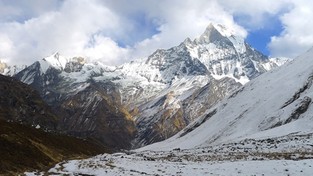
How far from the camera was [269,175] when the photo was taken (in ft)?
126

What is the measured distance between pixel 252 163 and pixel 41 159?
31234mm

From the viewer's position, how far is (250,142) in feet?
229

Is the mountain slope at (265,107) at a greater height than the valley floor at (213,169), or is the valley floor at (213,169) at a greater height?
the mountain slope at (265,107)

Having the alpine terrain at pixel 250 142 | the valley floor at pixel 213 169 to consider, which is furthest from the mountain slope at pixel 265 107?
the valley floor at pixel 213 169

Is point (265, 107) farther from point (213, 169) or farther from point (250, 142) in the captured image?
point (213, 169)

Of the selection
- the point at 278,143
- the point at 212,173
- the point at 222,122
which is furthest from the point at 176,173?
the point at 222,122

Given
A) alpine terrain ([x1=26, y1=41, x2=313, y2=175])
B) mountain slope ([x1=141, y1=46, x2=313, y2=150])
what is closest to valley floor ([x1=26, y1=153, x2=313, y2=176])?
alpine terrain ([x1=26, y1=41, x2=313, y2=175])

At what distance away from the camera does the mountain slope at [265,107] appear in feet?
397

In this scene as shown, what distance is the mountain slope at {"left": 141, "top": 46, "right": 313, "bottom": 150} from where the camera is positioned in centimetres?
12088

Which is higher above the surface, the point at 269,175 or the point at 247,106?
the point at 247,106

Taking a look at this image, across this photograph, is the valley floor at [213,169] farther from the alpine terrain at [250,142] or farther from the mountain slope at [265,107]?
the mountain slope at [265,107]

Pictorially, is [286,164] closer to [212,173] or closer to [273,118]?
[212,173]

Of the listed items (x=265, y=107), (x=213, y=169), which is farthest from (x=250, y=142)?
(x=265, y=107)

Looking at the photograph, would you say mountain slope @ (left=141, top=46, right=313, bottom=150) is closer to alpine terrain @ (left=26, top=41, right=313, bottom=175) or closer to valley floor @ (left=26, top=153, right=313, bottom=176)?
alpine terrain @ (left=26, top=41, right=313, bottom=175)
